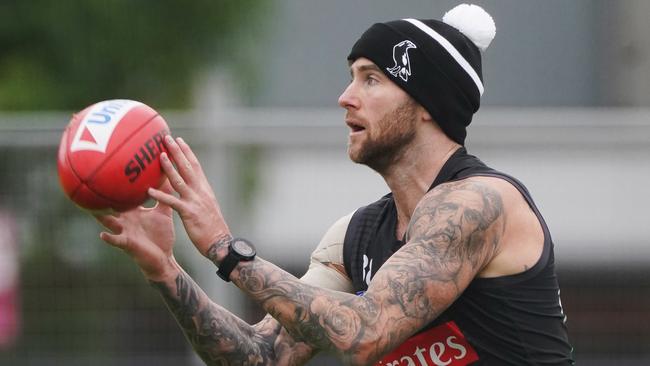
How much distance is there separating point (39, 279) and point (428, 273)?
560 centimetres

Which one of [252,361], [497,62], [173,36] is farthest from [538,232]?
[497,62]

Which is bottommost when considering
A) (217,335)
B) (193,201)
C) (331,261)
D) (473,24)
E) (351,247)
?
(217,335)

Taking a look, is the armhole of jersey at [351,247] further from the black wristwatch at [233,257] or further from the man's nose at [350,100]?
the black wristwatch at [233,257]

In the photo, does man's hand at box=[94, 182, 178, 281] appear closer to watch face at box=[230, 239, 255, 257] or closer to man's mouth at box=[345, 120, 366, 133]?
watch face at box=[230, 239, 255, 257]

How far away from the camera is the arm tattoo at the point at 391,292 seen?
4590 millimetres

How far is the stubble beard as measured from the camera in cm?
517

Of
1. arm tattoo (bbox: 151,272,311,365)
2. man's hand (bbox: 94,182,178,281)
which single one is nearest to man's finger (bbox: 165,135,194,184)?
man's hand (bbox: 94,182,178,281)

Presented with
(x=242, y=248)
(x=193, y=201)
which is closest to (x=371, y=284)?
(x=242, y=248)

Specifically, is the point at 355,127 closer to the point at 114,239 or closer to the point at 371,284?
the point at 371,284

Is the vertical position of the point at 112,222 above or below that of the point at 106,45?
above

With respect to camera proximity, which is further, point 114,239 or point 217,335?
point 217,335

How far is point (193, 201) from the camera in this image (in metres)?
4.64

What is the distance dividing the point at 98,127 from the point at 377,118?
1.07 meters

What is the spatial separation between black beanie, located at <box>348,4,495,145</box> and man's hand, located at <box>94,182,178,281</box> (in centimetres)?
102
